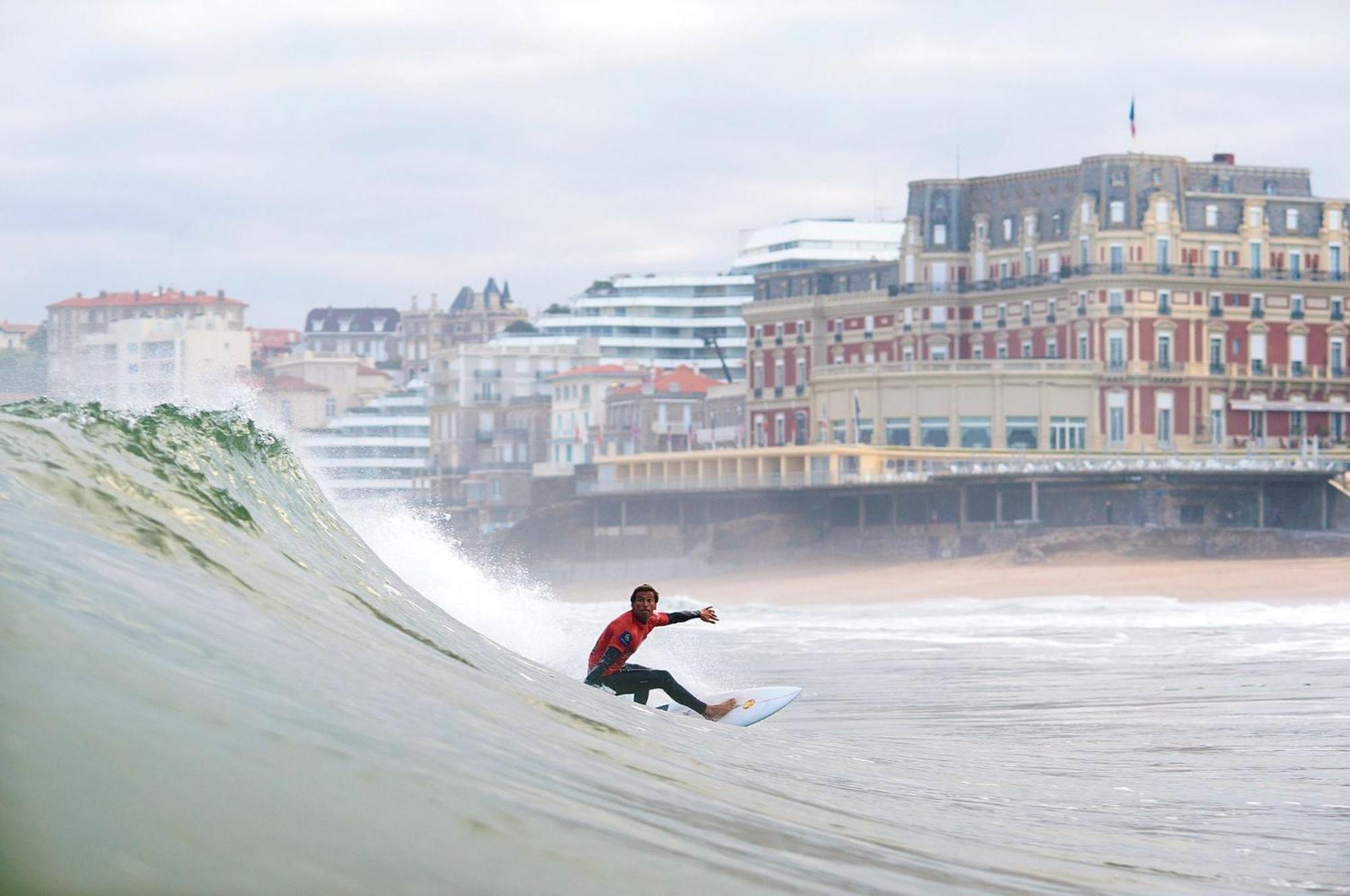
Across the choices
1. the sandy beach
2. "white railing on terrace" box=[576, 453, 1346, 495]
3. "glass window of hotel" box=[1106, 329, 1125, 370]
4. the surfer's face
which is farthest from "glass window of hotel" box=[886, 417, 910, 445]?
the surfer's face

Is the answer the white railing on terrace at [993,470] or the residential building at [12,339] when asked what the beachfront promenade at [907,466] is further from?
the residential building at [12,339]

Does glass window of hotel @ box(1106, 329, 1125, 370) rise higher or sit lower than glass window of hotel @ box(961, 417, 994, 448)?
higher

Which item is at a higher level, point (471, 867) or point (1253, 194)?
point (1253, 194)

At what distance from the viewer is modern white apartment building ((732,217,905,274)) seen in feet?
458

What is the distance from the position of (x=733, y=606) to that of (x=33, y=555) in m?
53.9

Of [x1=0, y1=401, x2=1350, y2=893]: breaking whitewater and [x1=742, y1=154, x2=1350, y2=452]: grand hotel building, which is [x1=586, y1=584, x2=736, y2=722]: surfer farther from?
[x1=742, y1=154, x2=1350, y2=452]: grand hotel building

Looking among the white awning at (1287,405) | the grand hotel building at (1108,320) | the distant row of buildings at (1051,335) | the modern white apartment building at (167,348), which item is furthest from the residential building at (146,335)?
the white awning at (1287,405)

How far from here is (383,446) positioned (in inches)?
5625

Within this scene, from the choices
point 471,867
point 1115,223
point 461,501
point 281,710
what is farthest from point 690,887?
point 461,501

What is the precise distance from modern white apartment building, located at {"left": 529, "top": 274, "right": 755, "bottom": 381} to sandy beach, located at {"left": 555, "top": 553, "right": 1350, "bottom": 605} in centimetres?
6062

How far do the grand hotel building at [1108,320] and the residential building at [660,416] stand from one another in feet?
45.8

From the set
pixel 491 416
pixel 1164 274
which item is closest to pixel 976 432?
pixel 1164 274

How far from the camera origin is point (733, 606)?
63656 mm

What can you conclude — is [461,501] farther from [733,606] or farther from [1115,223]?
[733,606]
